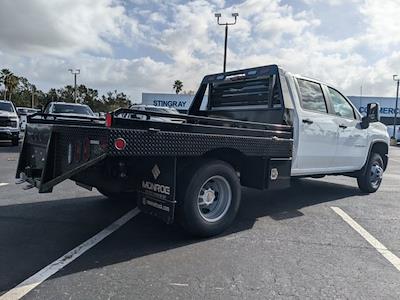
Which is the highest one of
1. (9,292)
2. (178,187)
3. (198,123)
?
(198,123)

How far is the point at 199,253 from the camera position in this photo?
4.33 meters

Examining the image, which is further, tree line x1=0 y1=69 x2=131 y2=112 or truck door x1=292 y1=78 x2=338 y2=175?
tree line x1=0 y1=69 x2=131 y2=112

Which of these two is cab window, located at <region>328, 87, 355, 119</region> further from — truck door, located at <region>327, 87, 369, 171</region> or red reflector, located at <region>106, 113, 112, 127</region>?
red reflector, located at <region>106, 113, 112, 127</region>

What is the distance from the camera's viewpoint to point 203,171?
15.4ft

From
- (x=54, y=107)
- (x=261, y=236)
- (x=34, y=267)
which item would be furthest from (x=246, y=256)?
(x=54, y=107)

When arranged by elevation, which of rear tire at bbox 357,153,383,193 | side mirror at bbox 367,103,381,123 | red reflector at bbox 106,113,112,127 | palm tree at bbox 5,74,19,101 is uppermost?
palm tree at bbox 5,74,19,101

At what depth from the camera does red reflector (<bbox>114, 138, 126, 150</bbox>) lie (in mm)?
3930

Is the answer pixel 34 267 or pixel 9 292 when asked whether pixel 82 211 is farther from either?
pixel 9 292

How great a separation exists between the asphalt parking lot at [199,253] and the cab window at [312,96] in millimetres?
1672

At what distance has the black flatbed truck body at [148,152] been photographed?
4105 millimetres

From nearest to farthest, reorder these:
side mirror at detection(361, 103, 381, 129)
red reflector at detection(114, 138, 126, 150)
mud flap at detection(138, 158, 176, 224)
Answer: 1. red reflector at detection(114, 138, 126, 150)
2. mud flap at detection(138, 158, 176, 224)
3. side mirror at detection(361, 103, 381, 129)

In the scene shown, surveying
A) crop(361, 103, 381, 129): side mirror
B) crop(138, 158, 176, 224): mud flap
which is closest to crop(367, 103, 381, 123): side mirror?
crop(361, 103, 381, 129): side mirror

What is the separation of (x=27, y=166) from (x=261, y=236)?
3.24 meters

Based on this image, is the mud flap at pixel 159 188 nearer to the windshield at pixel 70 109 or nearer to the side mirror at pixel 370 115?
the side mirror at pixel 370 115
